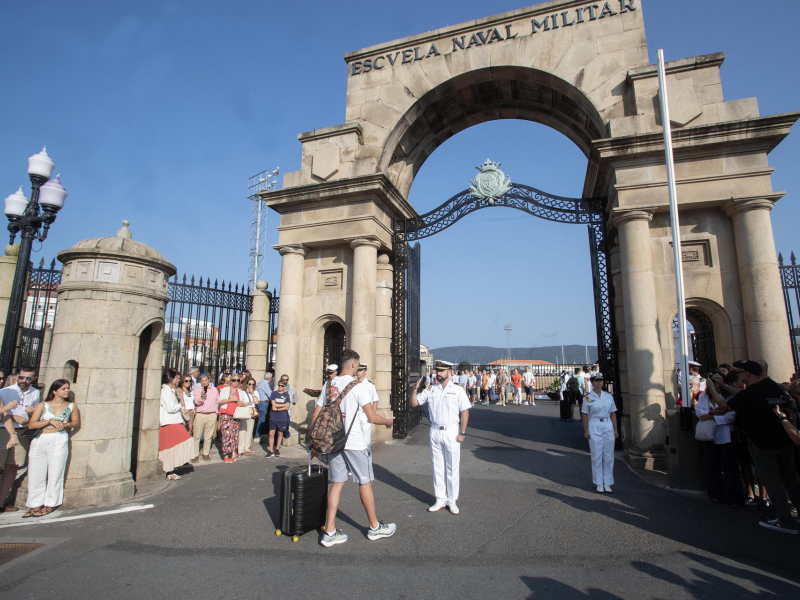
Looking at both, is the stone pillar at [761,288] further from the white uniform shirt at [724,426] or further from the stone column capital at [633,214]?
the white uniform shirt at [724,426]

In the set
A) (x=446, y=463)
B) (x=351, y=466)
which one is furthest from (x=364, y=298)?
(x=351, y=466)

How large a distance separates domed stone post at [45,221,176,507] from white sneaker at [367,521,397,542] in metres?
3.92

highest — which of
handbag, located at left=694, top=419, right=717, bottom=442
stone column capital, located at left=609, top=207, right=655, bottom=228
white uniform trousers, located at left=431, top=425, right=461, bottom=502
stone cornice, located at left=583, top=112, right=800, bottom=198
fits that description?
stone cornice, located at left=583, top=112, right=800, bottom=198

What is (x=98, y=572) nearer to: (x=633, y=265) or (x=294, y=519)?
(x=294, y=519)

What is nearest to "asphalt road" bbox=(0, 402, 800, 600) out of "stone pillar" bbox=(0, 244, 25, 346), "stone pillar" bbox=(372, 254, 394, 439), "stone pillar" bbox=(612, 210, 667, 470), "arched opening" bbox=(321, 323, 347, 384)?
"stone pillar" bbox=(612, 210, 667, 470)

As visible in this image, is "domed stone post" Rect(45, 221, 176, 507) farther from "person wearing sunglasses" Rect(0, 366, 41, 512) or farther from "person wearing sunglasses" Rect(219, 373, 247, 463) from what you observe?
"person wearing sunglasses" Rect(219, 373, 247, 463)

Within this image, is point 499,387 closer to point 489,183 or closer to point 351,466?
point 489,183

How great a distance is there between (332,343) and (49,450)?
23.3 ft

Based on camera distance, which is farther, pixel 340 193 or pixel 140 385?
pixel 340 193

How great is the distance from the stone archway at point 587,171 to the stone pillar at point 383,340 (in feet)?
0.14

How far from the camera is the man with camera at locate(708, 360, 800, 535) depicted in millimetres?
4906

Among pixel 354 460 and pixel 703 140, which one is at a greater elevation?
pixel 703 140

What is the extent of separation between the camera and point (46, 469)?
581cm

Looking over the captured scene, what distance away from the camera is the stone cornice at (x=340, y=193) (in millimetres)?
10820
